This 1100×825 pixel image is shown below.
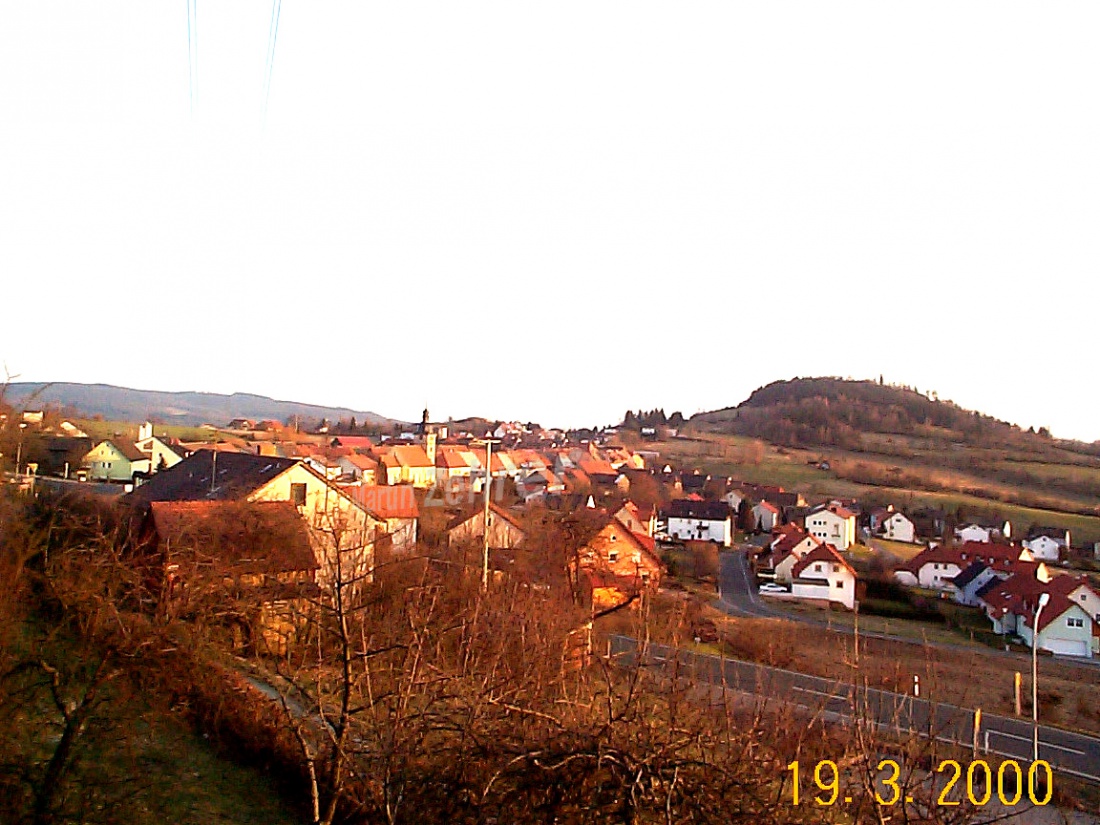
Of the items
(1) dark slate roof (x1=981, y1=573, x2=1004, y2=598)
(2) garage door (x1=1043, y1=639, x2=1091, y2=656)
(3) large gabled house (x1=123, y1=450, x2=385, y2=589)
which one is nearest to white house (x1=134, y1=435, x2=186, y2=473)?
(3) large gabled house (x1=123, y1=450, x2=385, y2=589)

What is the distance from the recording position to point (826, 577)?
3066cm

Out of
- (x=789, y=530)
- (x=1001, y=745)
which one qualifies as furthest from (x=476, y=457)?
(x=1001, y=745)

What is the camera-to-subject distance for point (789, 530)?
117 ft

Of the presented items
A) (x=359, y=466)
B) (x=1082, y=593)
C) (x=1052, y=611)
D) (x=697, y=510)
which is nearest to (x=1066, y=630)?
(x=1052, y=611)

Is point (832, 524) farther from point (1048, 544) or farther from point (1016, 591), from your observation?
point (1016, 591)

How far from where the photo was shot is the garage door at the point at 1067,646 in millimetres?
25484

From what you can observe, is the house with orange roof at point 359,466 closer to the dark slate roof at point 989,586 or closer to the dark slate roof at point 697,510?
the dark slate roof at point 697,510

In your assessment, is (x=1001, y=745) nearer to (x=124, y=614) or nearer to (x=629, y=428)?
(x=124, y=614)

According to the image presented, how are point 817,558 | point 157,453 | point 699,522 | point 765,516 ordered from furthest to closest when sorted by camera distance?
point 765,516 → point 699,522 → point 157,453 → point 817,558

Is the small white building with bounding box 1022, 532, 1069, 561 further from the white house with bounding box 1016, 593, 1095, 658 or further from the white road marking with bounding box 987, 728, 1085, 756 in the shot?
the white road marking with bounding box 987, 728, 1085, 756

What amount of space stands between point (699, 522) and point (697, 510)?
79 centimetres

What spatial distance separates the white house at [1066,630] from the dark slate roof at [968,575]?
6767mm

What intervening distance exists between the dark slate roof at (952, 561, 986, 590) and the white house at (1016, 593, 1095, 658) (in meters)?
6.77

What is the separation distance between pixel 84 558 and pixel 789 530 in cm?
3078
